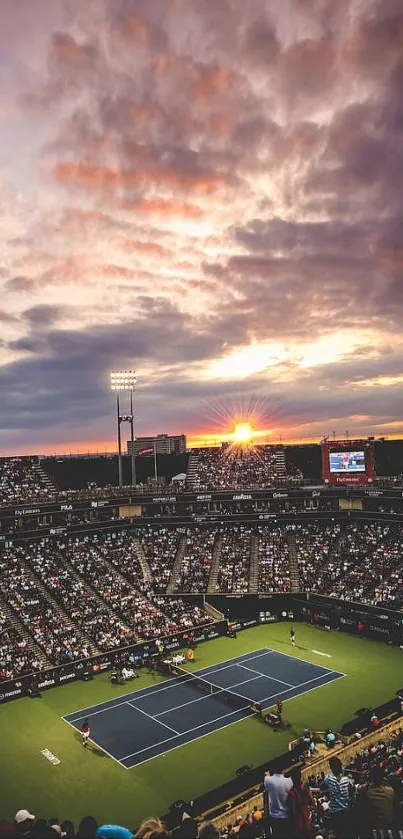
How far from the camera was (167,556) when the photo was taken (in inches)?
2331

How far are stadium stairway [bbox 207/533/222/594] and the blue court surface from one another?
11566 mm

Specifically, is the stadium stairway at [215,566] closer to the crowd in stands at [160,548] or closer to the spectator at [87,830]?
the crowd in stands at [160,548]

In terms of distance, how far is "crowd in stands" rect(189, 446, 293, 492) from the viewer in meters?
66.8

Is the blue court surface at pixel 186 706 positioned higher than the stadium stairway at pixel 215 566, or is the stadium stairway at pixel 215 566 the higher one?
the stadium stairway at pixel 215 566

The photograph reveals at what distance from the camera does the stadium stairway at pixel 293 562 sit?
175 ft

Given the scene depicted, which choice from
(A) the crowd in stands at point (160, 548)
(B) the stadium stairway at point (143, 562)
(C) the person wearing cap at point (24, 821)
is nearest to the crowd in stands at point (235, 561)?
(A) the crowd in stands at point (160, 548)

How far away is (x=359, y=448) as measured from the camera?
59375 millimetres

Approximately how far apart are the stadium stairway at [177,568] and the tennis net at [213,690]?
13.0 m

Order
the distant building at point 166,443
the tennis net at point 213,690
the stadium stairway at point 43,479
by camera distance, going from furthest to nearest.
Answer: the distant building at point 166,443 → the stadium stairway at point 43,479 → the tennis net at point 213,690

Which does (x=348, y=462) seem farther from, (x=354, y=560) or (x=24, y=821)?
(x=24, y=821)

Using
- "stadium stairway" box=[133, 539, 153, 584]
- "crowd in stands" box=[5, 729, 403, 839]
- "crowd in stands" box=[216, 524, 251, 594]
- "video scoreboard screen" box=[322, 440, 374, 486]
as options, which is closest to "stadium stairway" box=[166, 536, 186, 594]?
"stadium stairway" box=[133, 539, 153, 584]

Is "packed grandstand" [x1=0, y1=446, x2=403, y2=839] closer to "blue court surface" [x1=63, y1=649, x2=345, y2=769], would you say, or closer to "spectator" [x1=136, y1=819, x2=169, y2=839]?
"blue court surface" [x1=63, y1=649, x2=345, y2=769]

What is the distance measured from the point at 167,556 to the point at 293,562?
41.7ft

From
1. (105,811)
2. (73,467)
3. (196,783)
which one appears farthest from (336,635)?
(73,467)
